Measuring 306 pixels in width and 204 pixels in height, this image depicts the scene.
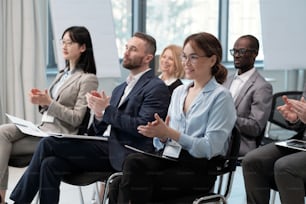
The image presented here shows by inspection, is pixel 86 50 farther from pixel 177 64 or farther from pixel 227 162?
pixel 227 162

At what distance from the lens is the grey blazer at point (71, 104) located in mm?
2816

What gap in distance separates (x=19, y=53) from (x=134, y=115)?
2.34 meters

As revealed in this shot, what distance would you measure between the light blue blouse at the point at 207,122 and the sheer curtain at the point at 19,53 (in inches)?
101

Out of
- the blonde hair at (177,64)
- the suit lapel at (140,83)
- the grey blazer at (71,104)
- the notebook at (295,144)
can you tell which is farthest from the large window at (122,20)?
the notebook at (295,144)

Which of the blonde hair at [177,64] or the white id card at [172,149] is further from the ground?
the blonde hair at [177,64]

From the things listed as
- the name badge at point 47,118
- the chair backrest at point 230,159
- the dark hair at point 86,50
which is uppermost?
the dark hair at point 86,50

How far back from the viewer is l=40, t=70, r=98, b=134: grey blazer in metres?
2.82

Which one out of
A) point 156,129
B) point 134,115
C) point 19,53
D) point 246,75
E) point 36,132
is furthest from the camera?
point 19,53

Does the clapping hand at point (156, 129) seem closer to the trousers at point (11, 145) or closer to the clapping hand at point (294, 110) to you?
the clapping hand at point (294, 110)

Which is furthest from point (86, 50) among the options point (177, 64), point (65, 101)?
point (177, 64)

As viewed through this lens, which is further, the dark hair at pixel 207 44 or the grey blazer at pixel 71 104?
the grey blazer at pixel 71 104

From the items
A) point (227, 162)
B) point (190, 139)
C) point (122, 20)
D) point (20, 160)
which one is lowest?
point (20, 160)

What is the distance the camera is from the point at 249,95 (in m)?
2.86

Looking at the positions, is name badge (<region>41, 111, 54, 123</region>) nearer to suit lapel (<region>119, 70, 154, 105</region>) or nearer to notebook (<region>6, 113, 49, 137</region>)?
notebook (<region>6, 113, 49, 137</region>)
